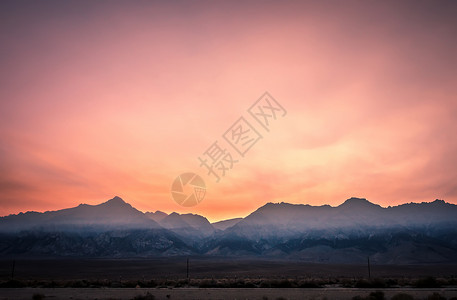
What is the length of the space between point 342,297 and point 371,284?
11.2m

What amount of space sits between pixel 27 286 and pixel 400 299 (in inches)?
1733

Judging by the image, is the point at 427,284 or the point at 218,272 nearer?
the point at 427,284

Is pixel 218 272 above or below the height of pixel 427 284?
below

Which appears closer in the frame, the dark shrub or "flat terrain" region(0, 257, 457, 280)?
the dark shrub

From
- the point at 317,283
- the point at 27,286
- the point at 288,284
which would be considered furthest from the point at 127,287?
the point at 317,283

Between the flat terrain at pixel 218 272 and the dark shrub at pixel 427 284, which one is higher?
the dark shrub at pixel 427 284

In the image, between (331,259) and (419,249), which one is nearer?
(419,249)

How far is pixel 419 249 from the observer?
179375 mm

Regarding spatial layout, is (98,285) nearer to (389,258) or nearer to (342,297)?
(342,297)

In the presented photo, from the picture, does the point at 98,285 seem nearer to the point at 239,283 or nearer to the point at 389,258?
the point at 239,283

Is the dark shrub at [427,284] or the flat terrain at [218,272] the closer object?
the dark shrub at [427,284]

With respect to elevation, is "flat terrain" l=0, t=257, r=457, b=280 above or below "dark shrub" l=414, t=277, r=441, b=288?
below

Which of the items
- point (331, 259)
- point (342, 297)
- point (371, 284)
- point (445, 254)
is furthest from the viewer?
point (331, 259)

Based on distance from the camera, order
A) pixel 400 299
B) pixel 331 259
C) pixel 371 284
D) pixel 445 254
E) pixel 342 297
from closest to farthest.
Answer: pixel 400 299
pixel 342 297
pixel 371 284
pixel 445 254
pixel 331 259
